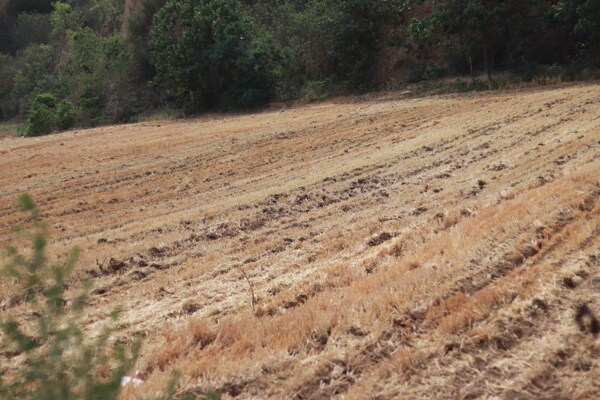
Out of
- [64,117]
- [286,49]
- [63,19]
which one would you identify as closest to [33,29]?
[63,19]

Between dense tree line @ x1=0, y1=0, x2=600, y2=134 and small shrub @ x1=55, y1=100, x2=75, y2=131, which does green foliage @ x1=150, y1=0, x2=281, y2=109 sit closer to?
dense tree line @ x1=0, y1=0, x2=600, y2=134

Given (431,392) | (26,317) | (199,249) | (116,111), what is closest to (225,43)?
(116,111)

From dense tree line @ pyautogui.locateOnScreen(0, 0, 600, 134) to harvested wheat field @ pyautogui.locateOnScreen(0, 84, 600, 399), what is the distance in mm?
12497

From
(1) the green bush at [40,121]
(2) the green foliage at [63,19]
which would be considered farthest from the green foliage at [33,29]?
(1) the green bush at [40,121]

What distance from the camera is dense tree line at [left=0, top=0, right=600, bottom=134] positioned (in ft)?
75.8

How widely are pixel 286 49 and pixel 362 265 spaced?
93.4 ft

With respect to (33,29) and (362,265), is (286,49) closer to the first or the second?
(362,265)

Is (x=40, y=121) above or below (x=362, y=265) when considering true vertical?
above

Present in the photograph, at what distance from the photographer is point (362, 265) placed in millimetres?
5121

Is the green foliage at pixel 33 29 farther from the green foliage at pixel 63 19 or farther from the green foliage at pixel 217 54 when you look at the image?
the green foliage at pixel 217 54

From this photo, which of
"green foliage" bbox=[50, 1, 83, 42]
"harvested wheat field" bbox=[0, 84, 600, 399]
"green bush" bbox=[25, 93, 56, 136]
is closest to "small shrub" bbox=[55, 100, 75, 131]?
"green bush" bbox=[25, 93, 56, 136]

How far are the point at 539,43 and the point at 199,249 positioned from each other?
23674 millimetres

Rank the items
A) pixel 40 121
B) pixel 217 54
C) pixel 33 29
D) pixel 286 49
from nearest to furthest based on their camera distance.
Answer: pixel 217 54 → pixel 286 49 → pixel 40 121 → pixel 33 29

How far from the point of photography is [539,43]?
24.7 m
